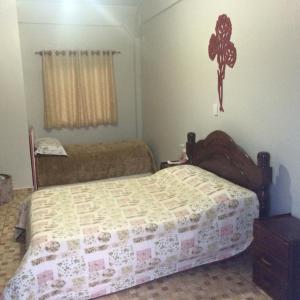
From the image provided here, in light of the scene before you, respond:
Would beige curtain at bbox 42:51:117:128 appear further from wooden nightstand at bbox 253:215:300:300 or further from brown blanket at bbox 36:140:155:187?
wooden nightstand at bbox 253:215:300:300

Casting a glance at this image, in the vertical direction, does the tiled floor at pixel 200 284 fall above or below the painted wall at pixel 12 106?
below

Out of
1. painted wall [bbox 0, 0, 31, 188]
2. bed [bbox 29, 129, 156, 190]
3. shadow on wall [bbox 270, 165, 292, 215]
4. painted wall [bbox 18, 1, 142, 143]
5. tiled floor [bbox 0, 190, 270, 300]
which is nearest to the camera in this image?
tiled floor [bbox 0, 190, 270, 300]

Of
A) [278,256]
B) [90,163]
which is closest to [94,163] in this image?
[90,163]

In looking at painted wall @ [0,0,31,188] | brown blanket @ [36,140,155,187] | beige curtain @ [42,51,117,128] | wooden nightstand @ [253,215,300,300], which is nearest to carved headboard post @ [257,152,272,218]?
wooden nightstand @ [253,215,300,300]

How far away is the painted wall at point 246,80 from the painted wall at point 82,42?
3.37ft

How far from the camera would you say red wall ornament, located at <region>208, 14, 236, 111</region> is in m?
2.95

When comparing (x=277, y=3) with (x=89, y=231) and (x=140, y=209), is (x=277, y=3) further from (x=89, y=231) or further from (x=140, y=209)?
(x=89, y=231)

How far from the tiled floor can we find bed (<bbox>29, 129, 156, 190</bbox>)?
60.2 inches

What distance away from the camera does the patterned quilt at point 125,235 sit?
81.2 inches

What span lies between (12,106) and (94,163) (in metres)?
1.29

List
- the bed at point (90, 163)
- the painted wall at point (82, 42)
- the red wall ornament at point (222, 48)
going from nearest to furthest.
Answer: the red wall ornament at point (222, 48)
the bed at point (90, 163)
the painted wall at point (82, 42)

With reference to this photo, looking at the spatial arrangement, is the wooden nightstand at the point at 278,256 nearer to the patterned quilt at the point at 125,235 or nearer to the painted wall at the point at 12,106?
the patterned quilt at the point at 125,235

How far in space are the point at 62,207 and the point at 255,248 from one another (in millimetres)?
1464

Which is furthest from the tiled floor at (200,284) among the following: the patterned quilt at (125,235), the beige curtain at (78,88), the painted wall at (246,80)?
the beige curtain at (78,88)
